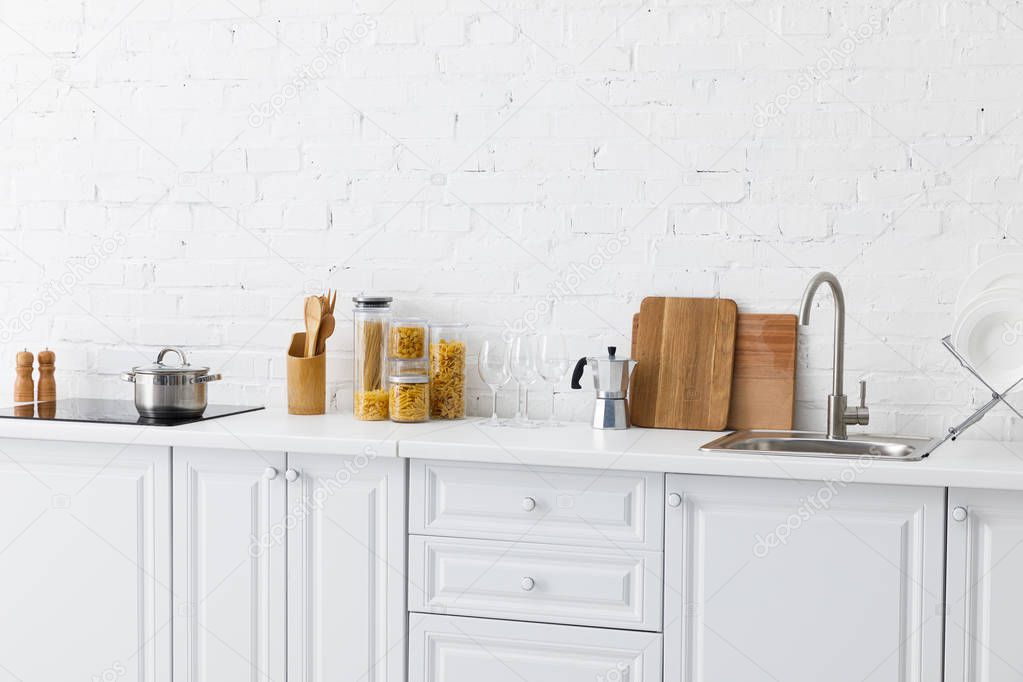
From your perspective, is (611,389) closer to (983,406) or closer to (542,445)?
(542,445)

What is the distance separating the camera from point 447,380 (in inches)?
108

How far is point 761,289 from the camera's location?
2.65 m

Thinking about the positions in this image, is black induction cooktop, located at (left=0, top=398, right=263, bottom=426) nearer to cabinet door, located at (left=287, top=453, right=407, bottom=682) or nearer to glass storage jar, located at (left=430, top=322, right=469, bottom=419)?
cabinet door, located at (left=287, top=453, right=407, bottom=682)

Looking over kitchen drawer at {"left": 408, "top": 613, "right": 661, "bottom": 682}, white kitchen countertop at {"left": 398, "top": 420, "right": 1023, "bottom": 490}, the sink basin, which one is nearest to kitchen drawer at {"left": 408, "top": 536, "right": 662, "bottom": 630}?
kitchen drawer at {"left": 408, "top": 613, "right": 661, "bottom": 682}

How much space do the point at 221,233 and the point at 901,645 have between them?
202cm

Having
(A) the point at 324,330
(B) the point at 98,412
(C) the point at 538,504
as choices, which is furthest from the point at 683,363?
(B) the point at 98,412

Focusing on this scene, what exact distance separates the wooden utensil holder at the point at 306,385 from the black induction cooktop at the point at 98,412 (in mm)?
152

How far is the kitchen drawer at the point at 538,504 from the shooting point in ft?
7.45

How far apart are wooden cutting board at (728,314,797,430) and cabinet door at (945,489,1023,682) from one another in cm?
57

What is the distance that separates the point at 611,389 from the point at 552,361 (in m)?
0.17

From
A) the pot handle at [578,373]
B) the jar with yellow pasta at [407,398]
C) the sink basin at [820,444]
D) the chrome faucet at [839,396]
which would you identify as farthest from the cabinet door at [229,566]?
the chrome faucet at [839,396]

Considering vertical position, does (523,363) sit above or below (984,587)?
above

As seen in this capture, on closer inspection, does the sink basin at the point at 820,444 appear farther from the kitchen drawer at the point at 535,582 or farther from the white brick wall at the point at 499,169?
the kitchen drawer at the point at 535,582

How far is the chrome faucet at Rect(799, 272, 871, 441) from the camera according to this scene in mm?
2430
